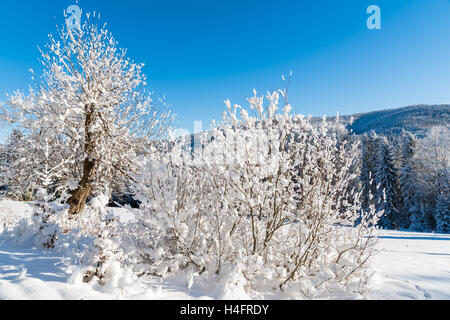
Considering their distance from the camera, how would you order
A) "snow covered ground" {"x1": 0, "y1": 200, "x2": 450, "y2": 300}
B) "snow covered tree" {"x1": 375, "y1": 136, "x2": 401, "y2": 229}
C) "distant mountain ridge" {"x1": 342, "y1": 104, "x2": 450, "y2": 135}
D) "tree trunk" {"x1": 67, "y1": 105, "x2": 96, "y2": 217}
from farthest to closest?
"distant mountain ridge" {"x1": 342, "y1": 104, "x2": 450, "y2": 135}, "snow covered tree" {"x1": 375, "y1": 136, "x2": 401, "y2": 229}, "tree trunk" {"x1": 67, "y1": 105, "x2": 96, "y2": 217}, "snow covered ground" {"x1": 0, "y1": 200, "x2": 450, "y2": 300}

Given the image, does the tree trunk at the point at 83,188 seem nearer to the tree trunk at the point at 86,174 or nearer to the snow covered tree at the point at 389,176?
the tree trunk at the point at 86,174

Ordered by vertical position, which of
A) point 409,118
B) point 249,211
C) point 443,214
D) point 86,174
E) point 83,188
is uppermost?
point 409,118

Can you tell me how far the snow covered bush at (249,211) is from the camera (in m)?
2.92

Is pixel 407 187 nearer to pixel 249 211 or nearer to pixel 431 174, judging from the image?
pixel 431 174

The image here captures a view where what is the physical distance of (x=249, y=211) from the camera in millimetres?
3148

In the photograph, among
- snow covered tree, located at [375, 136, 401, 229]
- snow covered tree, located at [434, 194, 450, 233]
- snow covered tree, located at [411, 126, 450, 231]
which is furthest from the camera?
snow covered tree, located at [375, 136, 401, 229]

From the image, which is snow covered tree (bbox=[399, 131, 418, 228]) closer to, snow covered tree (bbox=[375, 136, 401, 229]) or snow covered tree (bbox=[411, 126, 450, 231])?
snow covered tree (bbox=[411, 126, 450, 231])

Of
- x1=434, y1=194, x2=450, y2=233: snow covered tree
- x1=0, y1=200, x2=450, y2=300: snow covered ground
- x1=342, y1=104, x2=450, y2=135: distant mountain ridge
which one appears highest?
x1=342, y1=104, x2=450, y2=135: distant mountain ridge

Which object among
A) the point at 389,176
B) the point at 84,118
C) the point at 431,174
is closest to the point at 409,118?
the point at 431,174

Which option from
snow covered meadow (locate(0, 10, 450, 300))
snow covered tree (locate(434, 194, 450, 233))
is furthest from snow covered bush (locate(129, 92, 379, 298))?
snow covered tree (locate(434, 194, 450, 233))

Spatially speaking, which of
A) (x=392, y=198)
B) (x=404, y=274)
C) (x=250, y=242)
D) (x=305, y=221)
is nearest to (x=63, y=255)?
(x=250, y=242)

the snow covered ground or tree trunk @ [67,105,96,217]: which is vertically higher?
tree trunk @ [67,105,96,217]

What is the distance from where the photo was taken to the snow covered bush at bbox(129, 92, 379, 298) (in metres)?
2.92
